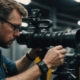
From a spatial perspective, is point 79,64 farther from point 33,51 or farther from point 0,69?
point 0,69

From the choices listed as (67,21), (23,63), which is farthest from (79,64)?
(67,21)

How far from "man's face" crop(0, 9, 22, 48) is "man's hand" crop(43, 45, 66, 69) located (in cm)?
35

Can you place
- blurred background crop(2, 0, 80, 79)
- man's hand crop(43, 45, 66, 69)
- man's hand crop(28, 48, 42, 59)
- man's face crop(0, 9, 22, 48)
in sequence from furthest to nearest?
blurred background crop(2, 0, 80, 79)
man's hand crop(28, 48, 42, 59)
man's face crop(0, 9, 22, 48)
man's hand crop(43, 45, 66, 69)

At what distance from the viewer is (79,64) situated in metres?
1.77

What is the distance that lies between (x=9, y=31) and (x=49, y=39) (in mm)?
311

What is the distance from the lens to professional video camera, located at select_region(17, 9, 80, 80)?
1.59m

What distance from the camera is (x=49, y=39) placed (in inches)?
65.7

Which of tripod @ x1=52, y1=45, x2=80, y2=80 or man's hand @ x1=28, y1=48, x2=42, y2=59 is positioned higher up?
man's hand @ x1=28, y1=48, x2=42, y2=59

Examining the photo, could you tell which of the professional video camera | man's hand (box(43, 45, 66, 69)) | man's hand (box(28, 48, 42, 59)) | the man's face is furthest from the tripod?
the man's face

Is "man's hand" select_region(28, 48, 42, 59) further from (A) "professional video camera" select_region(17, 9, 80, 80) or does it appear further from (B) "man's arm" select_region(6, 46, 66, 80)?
(B) "man's arm" select_region(6, 46, 66, 80)

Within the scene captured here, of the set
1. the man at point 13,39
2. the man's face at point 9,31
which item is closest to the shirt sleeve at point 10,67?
the man at point 13,39

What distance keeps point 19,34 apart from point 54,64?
0.42m

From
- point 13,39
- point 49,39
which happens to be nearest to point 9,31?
point 13,39

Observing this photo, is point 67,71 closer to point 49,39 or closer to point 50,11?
point 49,39
